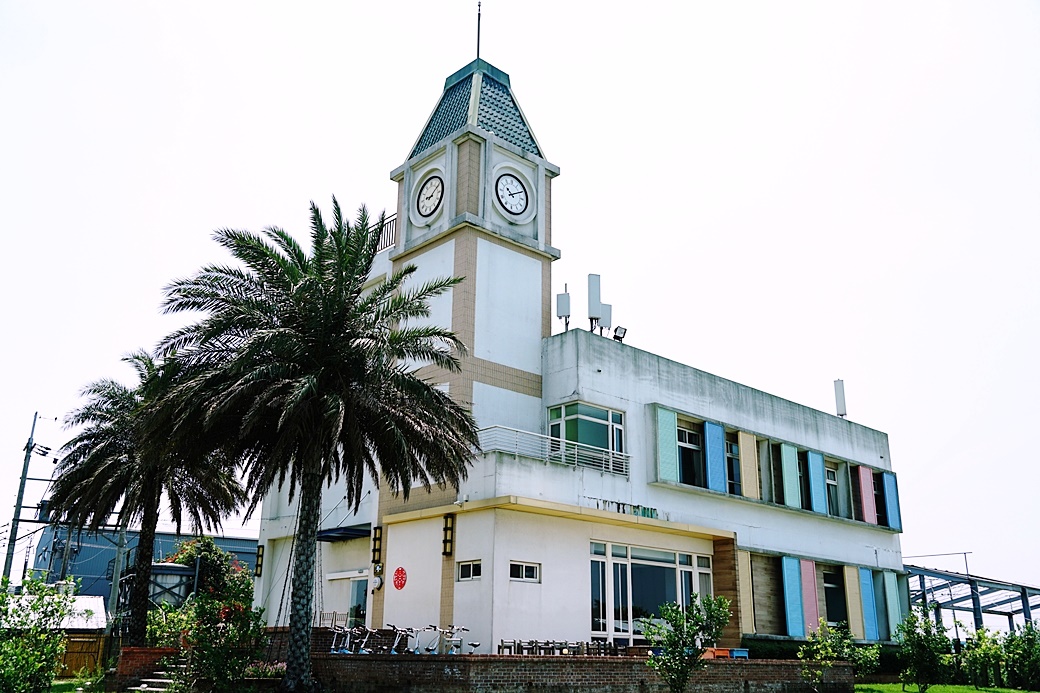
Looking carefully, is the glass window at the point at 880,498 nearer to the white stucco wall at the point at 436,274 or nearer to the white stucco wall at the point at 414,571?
the white stucco wall at the point at 436,274

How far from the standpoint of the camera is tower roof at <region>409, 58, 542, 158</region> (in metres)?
29.1

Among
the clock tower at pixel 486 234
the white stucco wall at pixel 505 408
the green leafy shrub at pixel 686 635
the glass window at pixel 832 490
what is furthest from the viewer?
the glass window at pixel 832 490

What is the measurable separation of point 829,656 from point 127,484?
65.0ft

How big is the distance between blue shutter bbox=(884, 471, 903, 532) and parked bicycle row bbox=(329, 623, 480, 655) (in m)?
21.0

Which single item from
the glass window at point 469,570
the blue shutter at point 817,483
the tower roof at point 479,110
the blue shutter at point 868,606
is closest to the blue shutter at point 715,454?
the blue shutter at point 817,483

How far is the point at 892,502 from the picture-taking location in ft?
120

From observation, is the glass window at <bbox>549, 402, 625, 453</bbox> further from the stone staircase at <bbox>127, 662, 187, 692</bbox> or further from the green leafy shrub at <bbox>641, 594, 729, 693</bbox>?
the stone staircase at <bbox>127, 662, 187, 692</bbox>

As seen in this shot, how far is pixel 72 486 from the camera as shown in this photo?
26781 millimetres

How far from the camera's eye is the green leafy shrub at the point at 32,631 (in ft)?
50.8

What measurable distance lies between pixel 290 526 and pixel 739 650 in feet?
44.7

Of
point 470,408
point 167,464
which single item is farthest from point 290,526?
point 167,464

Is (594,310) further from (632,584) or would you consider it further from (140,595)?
(140,595)

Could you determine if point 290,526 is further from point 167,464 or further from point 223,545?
point 223,545

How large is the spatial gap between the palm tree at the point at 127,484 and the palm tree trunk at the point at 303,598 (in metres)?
7.79
